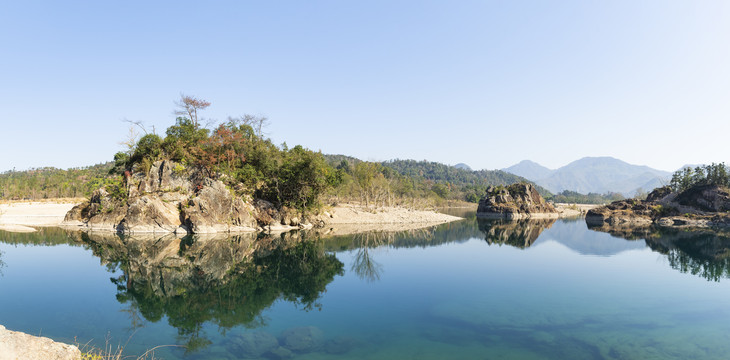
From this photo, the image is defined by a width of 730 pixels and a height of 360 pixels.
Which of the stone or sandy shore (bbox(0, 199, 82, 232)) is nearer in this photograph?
the stone

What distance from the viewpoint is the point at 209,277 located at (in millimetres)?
24438

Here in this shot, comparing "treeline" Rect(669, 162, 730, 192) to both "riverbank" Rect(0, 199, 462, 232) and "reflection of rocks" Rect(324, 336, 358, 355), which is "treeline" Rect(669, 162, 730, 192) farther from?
"reflection of rocks" Rect(324, 336, 358, 355)

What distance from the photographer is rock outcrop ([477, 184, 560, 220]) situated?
10638 centimetres

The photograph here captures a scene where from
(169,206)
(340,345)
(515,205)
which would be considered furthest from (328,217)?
(515,205)

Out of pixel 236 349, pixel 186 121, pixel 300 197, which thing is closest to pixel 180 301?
pixel 236 349

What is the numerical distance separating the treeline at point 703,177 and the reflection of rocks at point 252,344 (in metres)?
108

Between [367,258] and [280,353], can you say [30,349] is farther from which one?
[367,258]

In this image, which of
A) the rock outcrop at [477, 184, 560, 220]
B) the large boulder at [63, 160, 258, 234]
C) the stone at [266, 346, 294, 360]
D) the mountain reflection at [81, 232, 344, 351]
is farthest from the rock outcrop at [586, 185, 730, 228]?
the stone at [266, 346, 294, 360]

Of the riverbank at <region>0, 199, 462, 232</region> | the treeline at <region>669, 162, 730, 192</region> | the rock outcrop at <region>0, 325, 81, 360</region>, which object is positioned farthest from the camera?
the treeline at <region>669, 162, 730, 192</region>

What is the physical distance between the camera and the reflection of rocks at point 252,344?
13.2 meters

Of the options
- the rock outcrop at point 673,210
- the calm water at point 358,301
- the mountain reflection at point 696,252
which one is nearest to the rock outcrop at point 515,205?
the rock outcrop at point 673,210

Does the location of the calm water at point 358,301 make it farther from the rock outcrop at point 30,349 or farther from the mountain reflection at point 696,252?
the rock outcrop at point 30,349

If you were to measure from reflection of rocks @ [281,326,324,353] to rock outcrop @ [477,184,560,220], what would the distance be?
97846mm

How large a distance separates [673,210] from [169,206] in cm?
10683
